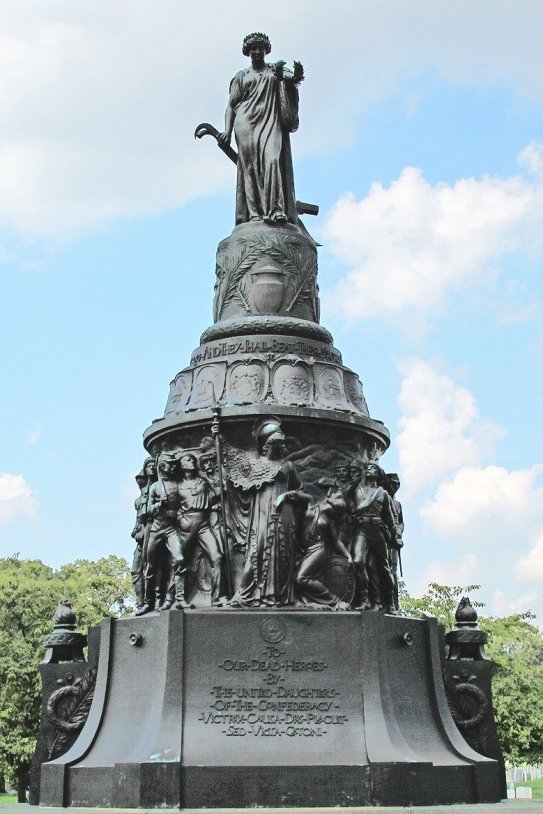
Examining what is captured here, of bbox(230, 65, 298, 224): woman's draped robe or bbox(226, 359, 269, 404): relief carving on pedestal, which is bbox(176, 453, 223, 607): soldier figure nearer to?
bbox(226, 359, 269, 404): relief carving on pedestal

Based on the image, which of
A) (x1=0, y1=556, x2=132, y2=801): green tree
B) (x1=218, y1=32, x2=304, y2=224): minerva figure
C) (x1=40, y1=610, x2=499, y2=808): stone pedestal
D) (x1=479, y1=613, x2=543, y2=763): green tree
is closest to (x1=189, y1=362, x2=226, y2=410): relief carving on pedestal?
(x1=218, y1=32, x2=304, y2=224): minerva figure

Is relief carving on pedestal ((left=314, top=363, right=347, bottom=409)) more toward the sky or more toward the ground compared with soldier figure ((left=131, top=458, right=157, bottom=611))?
more toward the sky

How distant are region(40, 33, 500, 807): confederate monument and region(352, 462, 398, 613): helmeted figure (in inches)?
1.1

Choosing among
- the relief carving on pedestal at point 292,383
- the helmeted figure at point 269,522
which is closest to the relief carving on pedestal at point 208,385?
the relief carving on pedestal at point 292,383

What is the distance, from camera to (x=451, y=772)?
1261 centimetres

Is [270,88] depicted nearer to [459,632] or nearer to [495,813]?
[459,632]

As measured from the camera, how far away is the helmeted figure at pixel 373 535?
14.0 metres

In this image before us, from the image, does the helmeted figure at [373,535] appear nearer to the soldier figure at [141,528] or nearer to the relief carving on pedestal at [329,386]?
the relief carving on pedestal at [329,386]

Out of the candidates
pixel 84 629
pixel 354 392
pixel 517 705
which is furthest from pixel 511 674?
pixel 354 392

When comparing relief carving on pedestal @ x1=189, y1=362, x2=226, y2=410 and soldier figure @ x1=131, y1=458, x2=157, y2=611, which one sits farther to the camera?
relief carving on pedestal @ x1=189, y1=362, x2=226, y2=410

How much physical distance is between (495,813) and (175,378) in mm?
7300

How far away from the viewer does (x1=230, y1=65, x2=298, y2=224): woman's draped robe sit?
55.8 ft

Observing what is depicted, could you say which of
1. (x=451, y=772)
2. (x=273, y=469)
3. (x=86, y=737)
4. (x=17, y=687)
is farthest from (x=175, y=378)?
(x=17, y=687)

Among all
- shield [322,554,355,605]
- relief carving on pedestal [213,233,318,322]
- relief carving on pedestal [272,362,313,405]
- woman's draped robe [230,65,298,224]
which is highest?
woman's draped robe [230,65,298,224]
